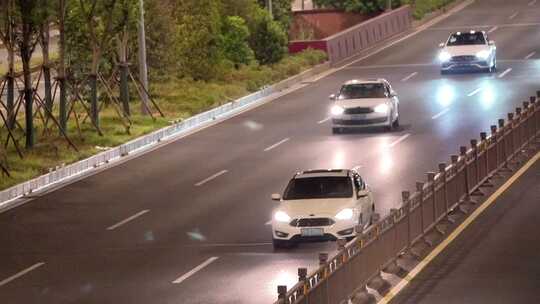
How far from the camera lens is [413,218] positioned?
26531 millimetres

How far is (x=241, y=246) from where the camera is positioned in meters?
29.3

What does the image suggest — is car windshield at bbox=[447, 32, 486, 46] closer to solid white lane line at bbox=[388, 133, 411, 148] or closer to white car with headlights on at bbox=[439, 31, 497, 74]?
white car with headlights on at bbox=[439, 31, 497, 74]

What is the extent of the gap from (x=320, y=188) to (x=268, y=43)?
1493 inches

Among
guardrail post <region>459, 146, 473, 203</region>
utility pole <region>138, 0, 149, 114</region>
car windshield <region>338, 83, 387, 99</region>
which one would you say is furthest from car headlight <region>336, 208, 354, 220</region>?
utility pole <region>138, 0, 149, 114</region>

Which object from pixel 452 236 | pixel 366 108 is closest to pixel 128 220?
pixel 452 236

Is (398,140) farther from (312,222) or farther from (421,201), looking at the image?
(421,201)

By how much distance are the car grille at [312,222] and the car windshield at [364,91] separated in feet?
60.3

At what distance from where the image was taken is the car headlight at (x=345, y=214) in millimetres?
28234

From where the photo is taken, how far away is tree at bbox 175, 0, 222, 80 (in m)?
62.0

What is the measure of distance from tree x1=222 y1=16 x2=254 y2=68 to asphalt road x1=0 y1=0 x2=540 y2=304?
4796mm

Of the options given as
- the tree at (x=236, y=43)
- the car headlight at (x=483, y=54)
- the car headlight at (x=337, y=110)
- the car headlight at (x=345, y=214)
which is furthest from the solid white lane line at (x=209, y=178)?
the tree at (x=236, y=43)

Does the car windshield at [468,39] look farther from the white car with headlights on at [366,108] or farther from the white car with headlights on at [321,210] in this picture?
the white car with headlights on at [321,210]

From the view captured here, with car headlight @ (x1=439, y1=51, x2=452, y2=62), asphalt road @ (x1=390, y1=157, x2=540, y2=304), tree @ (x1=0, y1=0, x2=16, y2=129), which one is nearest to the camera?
asphalt road @ (x1=390, y1=157, x2=540, y2=304)

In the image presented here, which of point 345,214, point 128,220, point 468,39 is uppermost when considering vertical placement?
point 345,214
